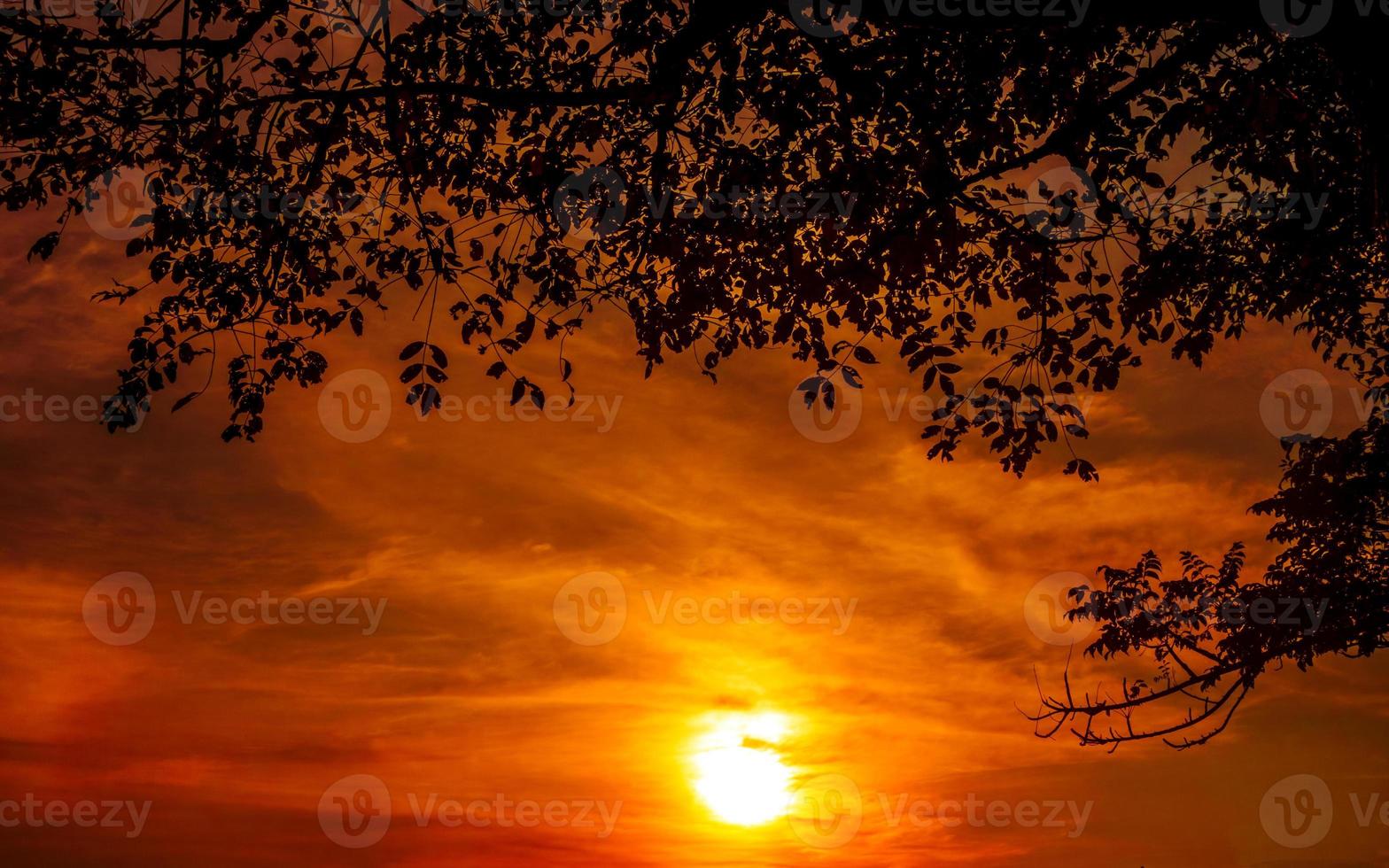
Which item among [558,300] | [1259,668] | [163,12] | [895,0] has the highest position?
[163,12]

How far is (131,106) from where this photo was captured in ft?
34.8

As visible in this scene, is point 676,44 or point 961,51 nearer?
point 676,44

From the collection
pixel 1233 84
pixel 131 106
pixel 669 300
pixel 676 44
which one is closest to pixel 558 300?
pixel 669 300

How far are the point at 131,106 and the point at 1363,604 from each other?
15982 mm

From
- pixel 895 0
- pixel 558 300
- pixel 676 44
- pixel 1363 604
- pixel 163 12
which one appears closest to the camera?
pixel 895 0

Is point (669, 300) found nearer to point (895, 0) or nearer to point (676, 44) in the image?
point (676, 44)

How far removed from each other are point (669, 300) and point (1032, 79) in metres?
4.57

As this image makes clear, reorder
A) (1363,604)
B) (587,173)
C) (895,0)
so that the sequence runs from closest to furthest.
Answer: (895,0), (587,173), (1363,604)

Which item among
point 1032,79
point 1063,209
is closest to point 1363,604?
point 1063,209

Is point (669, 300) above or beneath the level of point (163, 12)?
beneath

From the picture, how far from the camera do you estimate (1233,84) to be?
9.66m

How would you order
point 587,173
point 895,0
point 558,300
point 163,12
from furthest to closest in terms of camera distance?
point 558,300, point 587,173, point 163,12, point 895,0

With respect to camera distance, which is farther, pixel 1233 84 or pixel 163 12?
pixel 163 12

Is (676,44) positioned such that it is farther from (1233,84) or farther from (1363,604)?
(1363,604)
